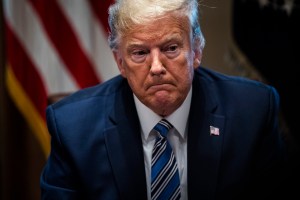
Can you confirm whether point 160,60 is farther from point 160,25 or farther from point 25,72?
point 25,72

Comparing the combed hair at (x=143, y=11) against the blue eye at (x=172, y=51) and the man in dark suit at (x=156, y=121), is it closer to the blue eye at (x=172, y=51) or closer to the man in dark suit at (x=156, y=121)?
the man in dark suit at (x=156, y=121)

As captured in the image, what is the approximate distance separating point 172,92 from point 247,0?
59.5 inches

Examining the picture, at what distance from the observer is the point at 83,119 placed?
1.93 m

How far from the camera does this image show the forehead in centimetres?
167

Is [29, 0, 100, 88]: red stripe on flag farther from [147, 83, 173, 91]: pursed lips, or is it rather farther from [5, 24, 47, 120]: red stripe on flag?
[147, 83, 173, 91]: pursed lips

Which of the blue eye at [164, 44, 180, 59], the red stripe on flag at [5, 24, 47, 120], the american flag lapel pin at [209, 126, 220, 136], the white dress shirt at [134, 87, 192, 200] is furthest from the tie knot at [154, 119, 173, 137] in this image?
the red stripe on flag at [5, 24, 47, 120]

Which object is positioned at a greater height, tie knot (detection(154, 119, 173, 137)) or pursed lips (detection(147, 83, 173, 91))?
pursed lips (detection(147, 83, 173, 91))

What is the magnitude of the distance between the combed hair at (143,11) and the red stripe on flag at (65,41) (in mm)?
1355

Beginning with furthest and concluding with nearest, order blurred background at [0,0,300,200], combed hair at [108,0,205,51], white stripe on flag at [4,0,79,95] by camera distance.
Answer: white stripe on flag at [4,0,79,95] → blurred background at [0,0,300,200] → combed hair at [108,0,205,51]

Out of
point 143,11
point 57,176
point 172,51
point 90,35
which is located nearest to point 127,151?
point 57,176

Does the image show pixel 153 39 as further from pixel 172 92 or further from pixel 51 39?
pixel 51 39

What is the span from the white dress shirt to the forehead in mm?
322

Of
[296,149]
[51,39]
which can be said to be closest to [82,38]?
[51,39]

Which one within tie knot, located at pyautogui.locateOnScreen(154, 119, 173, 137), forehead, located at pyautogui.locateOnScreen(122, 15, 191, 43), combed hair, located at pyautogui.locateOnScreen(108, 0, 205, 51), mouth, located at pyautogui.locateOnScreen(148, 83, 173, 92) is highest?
combed hair, located at pyautogui.locateOnScreen(108, 0, 205, 51)
